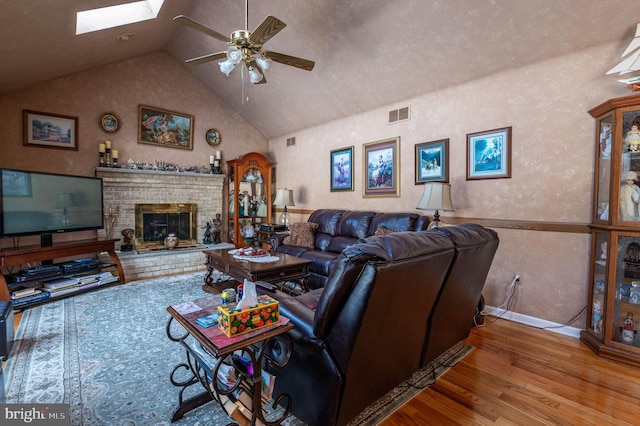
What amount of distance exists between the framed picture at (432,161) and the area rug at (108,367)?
6.57 feet

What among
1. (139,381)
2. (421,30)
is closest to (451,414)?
(139,381)

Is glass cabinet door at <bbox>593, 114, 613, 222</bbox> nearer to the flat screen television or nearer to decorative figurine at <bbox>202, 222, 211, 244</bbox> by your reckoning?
decorative figurine at <bbox>202, 222, 211, 244</bbox>

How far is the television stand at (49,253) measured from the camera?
117 inches

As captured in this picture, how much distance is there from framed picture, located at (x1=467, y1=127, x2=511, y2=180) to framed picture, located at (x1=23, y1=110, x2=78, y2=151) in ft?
17.9

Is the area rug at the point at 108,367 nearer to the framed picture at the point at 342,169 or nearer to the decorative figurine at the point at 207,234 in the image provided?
the decorative figurine at the point at 207,234

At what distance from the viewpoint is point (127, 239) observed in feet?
15.4

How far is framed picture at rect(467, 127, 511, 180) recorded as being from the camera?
3.07 metres

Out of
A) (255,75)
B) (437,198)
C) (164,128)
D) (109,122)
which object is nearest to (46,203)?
(109,122)

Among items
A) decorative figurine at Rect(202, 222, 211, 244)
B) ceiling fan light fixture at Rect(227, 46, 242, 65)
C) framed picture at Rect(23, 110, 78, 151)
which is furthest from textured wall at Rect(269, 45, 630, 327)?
framed picture at Rect(23, 110, 78, 151)

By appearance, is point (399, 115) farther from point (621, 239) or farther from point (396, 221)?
point (621, 239)

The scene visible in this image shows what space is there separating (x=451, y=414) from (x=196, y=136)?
5605mm

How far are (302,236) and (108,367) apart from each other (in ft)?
8.97

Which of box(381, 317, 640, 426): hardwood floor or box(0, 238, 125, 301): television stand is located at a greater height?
box(0, 238, 125, 301): television stand

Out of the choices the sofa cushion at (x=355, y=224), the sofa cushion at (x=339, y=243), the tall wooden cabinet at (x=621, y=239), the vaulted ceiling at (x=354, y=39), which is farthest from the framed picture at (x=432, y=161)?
the tall wooden cabinet at (x=621, y=239)
